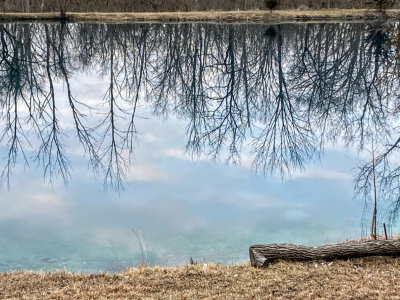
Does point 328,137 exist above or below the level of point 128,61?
below

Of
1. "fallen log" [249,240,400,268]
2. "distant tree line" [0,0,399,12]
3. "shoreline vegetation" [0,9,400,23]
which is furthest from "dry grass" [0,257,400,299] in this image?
"distant tree line" [0,0,399,12]

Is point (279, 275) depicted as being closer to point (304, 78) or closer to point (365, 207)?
point (365, 207)

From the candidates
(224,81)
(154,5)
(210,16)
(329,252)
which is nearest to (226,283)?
(329,252)

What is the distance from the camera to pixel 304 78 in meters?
19.1

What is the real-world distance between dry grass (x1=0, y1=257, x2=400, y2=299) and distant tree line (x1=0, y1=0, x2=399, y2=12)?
3226 cm

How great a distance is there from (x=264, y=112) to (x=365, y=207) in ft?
22.6

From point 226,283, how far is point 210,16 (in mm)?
29935

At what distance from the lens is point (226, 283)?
215 inches

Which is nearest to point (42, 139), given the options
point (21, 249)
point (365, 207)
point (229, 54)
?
point (21, 249)

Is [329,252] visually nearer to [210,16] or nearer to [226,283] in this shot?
[226,283]

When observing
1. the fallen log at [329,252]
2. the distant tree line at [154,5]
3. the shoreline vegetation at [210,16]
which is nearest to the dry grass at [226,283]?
the fallen log at [329,252]

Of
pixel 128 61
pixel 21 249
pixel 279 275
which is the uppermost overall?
pixel 128 61

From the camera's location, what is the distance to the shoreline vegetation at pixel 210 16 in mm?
33156

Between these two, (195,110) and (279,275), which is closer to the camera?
(279,275)
